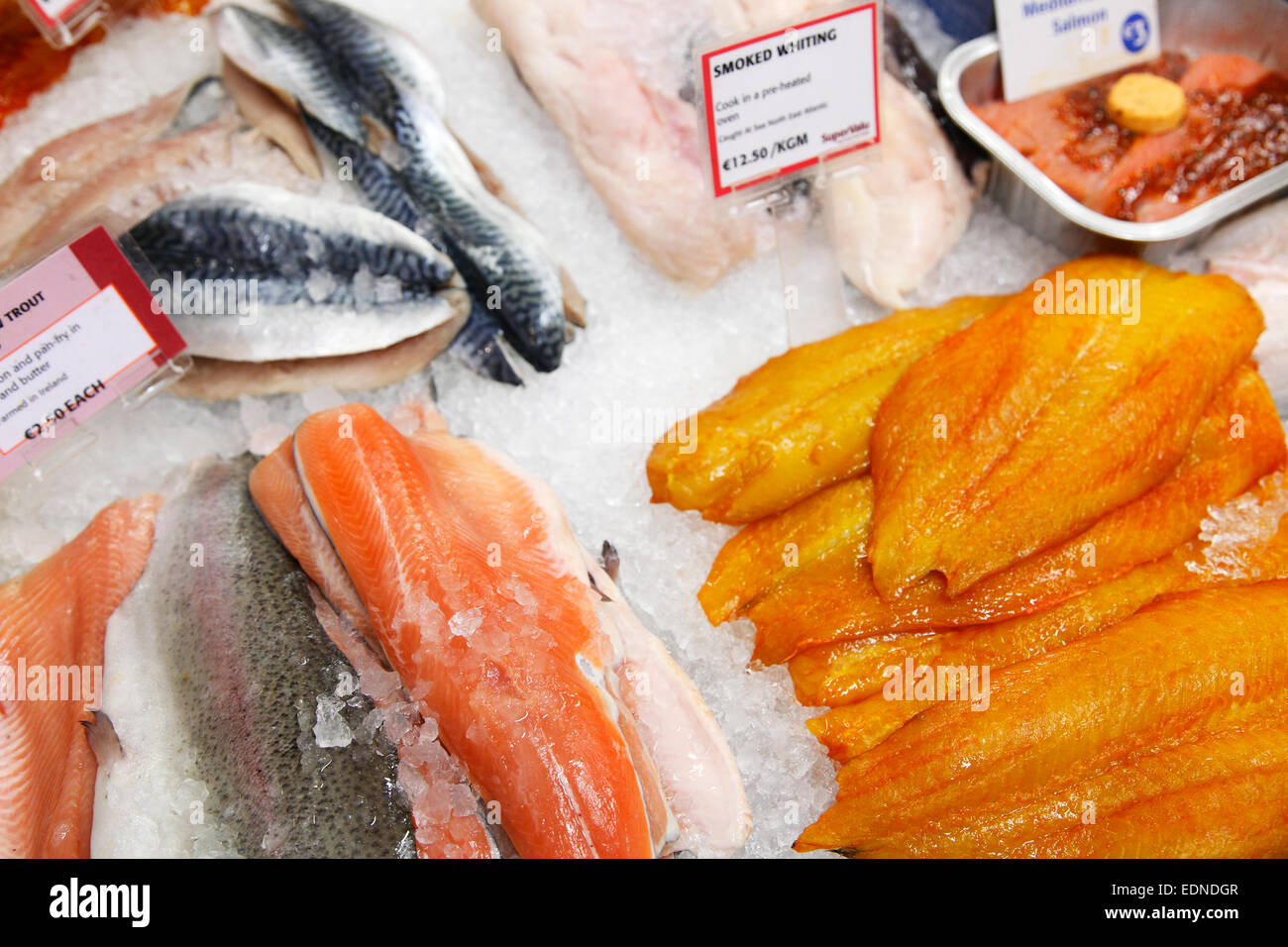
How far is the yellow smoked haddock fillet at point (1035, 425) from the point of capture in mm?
1436

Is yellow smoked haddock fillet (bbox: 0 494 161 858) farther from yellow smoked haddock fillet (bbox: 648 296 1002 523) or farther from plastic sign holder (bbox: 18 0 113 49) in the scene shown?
plastic sign holder (bbox: 18 0 113 49)

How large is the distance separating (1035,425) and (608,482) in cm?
82

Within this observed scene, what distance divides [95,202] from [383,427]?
2.66ft

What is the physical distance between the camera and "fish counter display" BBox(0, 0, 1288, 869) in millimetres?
1286

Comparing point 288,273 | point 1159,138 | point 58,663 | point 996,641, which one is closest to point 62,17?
point 288,273

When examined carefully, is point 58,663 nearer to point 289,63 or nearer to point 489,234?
point 489,234

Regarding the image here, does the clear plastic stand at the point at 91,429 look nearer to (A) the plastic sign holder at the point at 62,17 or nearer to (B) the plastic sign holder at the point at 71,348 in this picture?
(B) the plastic sign holder at the point at 71,348

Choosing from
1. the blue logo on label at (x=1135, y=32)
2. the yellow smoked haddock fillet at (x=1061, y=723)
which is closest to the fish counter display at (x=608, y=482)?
the yellow smoked haddock fillet at (x=1061, y=723)

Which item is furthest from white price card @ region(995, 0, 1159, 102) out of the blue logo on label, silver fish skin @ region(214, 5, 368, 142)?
silver fish skin @ region(214, 5, 368, 142)

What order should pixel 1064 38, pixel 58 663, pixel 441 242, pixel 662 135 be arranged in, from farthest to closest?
pixel 1064 38
pixel 662 135
pixel 441 242
pixel 58 663

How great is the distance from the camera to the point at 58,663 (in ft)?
Answer: 4.72
